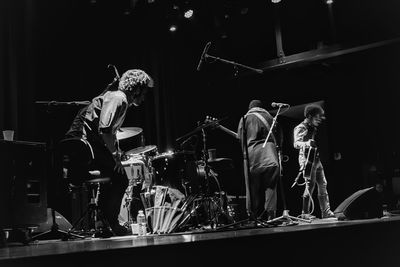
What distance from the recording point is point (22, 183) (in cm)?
446

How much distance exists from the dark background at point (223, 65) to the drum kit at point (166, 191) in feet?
4.58

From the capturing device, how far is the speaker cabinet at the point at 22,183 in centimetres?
399

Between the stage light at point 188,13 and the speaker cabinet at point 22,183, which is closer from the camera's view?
the speaker cabinet at point 22,183

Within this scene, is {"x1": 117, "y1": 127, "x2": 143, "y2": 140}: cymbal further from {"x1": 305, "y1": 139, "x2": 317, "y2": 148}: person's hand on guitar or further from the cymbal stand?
{"x1": 305, "y1": 139, "x2": 317, "y2": 148}: person's hand on guitar

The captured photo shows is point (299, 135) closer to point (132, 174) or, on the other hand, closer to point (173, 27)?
point (132, 174)

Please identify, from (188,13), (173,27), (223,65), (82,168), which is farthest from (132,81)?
(223,65)

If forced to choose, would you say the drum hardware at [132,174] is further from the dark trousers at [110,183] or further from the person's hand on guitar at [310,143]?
the person's hand on guitar at [310,143]

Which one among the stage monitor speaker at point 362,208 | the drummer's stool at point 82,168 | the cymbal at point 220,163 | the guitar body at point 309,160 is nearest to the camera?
the drummer's stool at point 82,168

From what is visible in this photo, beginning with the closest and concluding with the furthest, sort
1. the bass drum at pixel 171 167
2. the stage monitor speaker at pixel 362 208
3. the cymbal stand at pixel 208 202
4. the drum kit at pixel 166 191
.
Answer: the stage monitor speaker at pixel 362 208
the cymbal stand at pixel 208 202
the drum kit at pixel 166 191
the bass drum at pixel 171 167

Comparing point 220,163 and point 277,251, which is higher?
point 220,163

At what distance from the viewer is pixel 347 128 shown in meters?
8.60

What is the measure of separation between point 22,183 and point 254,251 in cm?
302

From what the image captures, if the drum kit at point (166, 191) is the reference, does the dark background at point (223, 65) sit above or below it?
above

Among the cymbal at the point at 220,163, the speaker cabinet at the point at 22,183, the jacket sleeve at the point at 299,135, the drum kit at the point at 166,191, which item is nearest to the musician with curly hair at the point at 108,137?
the speaker cabinet at the point at 22,183
